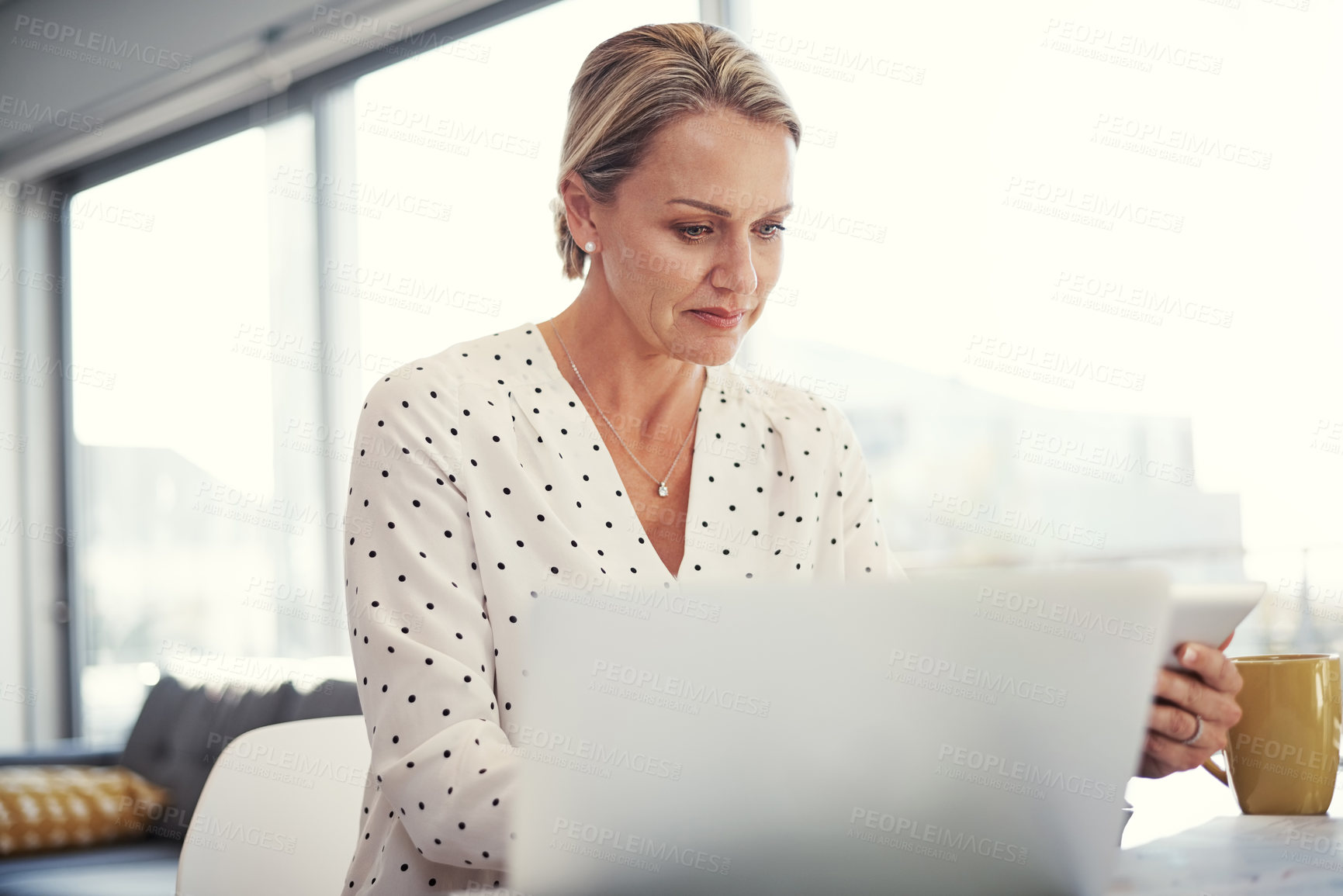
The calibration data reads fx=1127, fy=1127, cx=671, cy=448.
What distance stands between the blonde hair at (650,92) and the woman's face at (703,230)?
18 millimetres

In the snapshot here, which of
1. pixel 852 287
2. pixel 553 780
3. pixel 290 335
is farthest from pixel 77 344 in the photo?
pixel 553 780

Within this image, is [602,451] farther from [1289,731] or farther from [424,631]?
[1289,731]

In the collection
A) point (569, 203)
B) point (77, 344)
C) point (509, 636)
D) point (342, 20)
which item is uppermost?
point (342, 20)

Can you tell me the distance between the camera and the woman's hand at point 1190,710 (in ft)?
2.00

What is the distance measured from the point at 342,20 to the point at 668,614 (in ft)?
12.4

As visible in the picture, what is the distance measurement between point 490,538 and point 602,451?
0.64 feet

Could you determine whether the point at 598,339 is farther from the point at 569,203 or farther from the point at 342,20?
the point at 342,20

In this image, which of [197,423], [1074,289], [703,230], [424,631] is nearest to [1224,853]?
[424,631]

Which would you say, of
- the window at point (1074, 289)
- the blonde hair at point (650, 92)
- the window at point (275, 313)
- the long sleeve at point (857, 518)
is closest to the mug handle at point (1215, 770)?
the long sleeve at point (857, 518)

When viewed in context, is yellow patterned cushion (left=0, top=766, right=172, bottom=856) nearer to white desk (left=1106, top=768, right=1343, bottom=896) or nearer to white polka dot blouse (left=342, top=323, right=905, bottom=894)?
white polka dot blouse (left=342, top=323, right=905, bottom=894)

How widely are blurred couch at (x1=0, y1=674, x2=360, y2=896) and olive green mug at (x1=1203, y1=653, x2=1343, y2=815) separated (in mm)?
2200

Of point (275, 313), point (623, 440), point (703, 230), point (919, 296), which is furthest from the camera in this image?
point (275, 313)

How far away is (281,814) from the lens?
1216 mm

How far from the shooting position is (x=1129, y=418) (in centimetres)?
226
